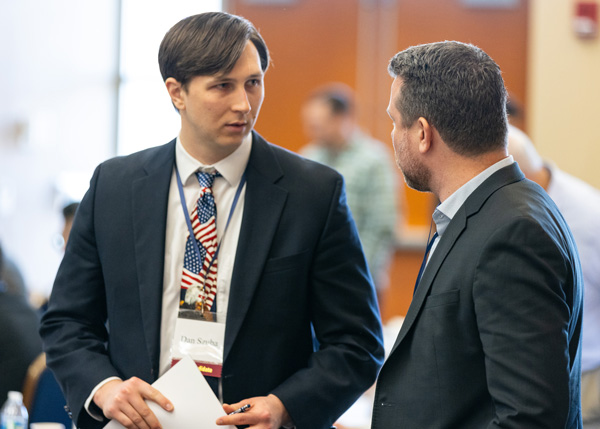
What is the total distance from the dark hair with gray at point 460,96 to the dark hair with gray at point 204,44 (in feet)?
1.63

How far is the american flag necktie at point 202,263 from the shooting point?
6.24 feet

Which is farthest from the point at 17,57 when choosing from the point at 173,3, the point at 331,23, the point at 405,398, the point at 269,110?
the point at 405,398

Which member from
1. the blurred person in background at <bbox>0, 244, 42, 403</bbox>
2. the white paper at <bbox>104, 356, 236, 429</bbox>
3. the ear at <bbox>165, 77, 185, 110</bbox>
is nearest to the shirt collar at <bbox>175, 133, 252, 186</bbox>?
the ear at <bbox>165, 77, 185, 110</bbox>

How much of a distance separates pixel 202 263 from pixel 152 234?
150 millimetres

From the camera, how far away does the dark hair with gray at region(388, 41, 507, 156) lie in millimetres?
1549

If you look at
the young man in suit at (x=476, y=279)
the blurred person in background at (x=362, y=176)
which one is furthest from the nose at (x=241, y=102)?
the blurred person in background at (x=362, y=176)

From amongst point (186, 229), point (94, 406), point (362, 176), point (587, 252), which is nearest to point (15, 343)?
point (94, 406)

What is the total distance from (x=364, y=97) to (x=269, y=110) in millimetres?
862

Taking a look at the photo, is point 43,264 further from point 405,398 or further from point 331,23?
point 405,398

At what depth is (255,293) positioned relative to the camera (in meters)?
1.89

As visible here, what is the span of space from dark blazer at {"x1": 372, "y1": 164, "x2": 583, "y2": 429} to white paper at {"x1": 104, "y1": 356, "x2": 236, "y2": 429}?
1.29ft

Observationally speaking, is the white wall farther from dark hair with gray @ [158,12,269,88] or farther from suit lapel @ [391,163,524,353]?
suit lapel @ [391,163,524,353]

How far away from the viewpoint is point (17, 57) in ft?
19.4

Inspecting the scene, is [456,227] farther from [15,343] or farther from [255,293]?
[15,343]
